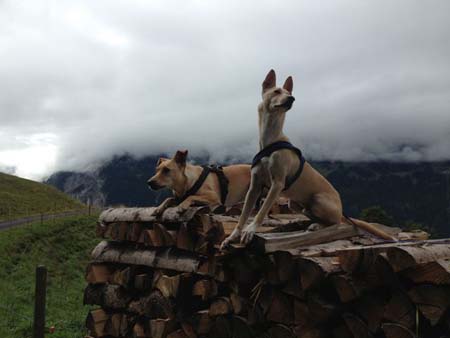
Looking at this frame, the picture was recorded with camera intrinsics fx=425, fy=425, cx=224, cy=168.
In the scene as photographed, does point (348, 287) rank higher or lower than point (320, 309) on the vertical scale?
higher

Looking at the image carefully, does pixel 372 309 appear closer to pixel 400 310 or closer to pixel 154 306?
pixel 400 310

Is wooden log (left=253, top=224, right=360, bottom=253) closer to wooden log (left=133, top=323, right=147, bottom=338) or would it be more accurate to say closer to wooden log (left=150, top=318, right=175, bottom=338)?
wooden log (left=150, top=318, right=175, bottom=338)

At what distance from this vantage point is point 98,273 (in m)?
6.78

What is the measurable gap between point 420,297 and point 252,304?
1811mm

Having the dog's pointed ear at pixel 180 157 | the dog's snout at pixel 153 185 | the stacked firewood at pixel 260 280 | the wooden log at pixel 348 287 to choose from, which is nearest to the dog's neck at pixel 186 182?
the dog's pointed ear at pixel 180 157

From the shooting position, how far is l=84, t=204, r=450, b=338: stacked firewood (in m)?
3.38

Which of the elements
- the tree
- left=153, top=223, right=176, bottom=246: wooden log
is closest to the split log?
left=153, top=223, right=176, bottom=246: wooden log

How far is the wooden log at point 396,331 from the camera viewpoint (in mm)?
3278

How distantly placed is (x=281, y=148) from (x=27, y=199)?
147 ft

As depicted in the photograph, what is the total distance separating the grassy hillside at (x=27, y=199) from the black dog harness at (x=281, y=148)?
3381 centimetres

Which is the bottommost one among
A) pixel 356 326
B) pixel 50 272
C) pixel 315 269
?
pixel 50 272

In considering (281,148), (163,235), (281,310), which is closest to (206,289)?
(163,235)

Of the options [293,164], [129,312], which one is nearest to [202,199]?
[293,164]

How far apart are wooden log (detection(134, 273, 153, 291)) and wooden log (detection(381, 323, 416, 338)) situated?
3.47 metres
